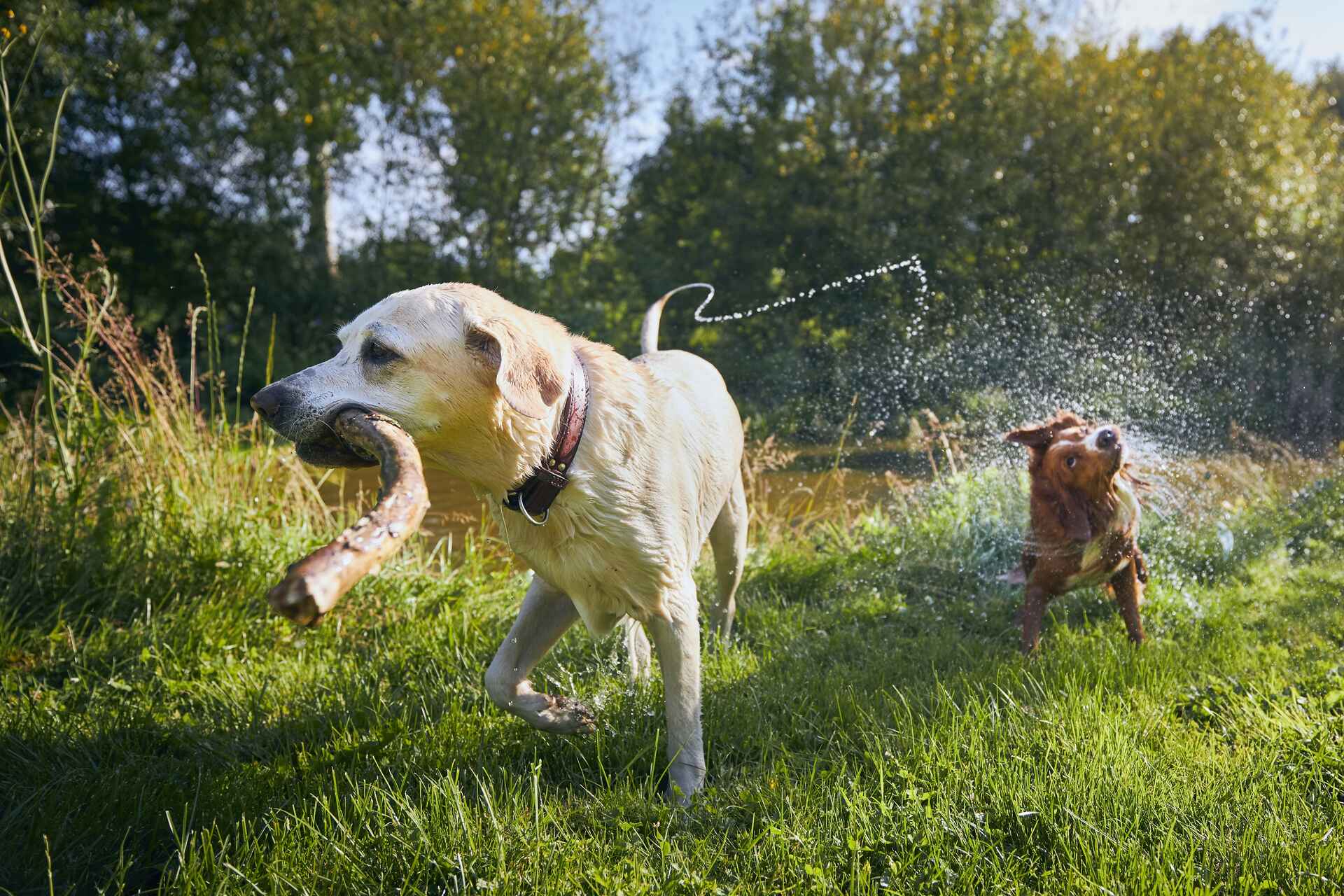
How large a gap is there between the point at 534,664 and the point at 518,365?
3.33 feet

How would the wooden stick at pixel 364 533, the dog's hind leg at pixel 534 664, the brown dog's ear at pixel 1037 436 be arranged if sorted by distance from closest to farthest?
the wooden stick at pixel 364 533
the dog's hind leg at pixel 534 664
the brown dog's ear at pixel 1037 436

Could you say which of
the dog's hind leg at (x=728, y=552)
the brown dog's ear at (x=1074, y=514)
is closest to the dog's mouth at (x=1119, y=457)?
the brown dog's ear at (x=1074, y=514)

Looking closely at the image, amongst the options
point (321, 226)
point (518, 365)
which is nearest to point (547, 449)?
point (518, 365)

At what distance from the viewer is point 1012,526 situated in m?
4.97

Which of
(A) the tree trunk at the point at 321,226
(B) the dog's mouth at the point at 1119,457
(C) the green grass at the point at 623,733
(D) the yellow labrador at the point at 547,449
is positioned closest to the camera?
(C) the green grass at the point at 623,733

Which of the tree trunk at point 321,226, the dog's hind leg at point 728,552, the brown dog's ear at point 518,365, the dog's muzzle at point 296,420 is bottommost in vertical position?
the dog's hind leg at point 728,552

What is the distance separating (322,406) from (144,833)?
123 cm

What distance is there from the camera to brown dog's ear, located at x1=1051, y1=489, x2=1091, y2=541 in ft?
11.5

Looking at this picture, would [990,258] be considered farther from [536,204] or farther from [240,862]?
[240,862]

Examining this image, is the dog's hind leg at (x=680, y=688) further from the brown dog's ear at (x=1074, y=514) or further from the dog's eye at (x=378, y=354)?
the brown dog's ear at (x=1074, y=514)

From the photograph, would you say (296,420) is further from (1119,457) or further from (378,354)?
(1119,457)

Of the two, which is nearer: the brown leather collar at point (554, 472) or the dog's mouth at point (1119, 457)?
the brown leather collar at point (554, 472)

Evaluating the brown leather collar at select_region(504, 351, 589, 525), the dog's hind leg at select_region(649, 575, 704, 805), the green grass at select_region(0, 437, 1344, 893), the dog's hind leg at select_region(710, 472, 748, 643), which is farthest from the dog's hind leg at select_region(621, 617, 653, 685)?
the brown leather collar at select_region(504, 351, 589, 525)

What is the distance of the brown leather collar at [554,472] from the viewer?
2.43 m
